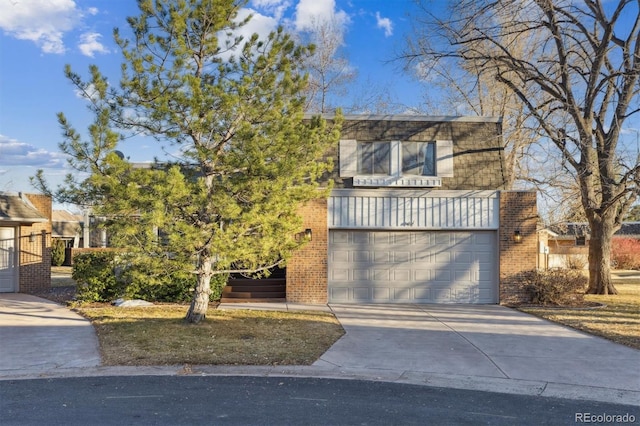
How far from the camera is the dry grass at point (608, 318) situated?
995 cm

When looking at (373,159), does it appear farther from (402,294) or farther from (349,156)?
(402,294)

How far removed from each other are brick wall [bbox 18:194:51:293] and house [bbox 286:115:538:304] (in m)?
8.39

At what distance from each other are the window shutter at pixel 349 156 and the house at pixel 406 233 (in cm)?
3

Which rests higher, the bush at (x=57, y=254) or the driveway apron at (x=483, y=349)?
the bush at (x=57, y=254)

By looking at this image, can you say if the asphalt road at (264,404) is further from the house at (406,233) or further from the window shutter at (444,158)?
the window shutter at (444,158)

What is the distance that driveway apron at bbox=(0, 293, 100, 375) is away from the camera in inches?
288

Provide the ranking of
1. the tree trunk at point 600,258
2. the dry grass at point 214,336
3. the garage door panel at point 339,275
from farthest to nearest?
the tree trunk at point 600,258, the garage door panel at point 339,275, the dry grass at point 214,336

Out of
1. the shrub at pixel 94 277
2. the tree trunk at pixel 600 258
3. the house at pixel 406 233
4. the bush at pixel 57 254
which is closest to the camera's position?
the shrub at pixel 94 277

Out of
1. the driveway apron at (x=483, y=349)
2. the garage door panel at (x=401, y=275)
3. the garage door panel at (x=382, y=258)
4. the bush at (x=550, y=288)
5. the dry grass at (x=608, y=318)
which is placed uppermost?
the garage door panel at (x=382, y=258)

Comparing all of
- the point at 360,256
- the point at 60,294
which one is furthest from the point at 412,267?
the point at 60,294

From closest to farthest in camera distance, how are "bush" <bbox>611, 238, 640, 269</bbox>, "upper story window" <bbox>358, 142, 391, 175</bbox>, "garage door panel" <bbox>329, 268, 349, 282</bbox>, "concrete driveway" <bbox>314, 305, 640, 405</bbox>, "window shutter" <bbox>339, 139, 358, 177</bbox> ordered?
"concrete driveway" <bbox>314, 305, 640, 405</bbox>, "garage door panel" <bbox>329, 268, 349, 282</bbox>, "window shutter" <bbox>339, 139, 358, 177</bbox>, "upper story window" <bbox>358, 142, 391, 175</bbox>, "bush" <bbox>611, 238, 640, 269</bbox>

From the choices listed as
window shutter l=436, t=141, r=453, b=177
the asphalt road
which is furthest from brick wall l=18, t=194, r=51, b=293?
window shutter l=436, t=141, r=453, b=177

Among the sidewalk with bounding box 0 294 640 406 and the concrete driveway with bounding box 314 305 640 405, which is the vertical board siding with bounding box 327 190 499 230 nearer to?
the concrete driveway with bounding box 314 305 640 405

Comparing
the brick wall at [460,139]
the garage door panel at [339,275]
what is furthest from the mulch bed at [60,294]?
the brick wall at [460,139]
